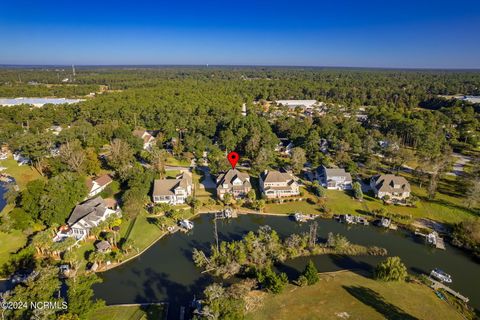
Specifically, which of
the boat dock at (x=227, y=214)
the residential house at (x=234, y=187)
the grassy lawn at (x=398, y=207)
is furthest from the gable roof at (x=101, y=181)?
the grassy lawn at (x=398, y=207)

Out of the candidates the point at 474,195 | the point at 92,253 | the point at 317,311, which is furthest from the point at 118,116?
the point at 474,195

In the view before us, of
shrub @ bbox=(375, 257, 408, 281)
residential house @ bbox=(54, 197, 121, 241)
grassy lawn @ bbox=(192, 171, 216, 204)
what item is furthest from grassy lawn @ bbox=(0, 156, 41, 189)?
shrub @ bbox=(375, 257, 408, 281)

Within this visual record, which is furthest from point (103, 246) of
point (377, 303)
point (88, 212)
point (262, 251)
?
point (377, 303)

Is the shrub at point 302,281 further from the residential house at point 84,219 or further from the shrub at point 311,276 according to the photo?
the residential house at point 84,219

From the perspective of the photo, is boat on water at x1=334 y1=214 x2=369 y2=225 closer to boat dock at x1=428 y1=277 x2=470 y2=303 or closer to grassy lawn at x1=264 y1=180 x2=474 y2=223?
grassy lawn at x1=264 y1=180 x2=474 y2=223

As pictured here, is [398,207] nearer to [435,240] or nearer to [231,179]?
[435,240]

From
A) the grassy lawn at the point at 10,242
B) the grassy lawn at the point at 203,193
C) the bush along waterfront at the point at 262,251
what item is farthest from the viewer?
the grassy lawn at the point at 203,193
